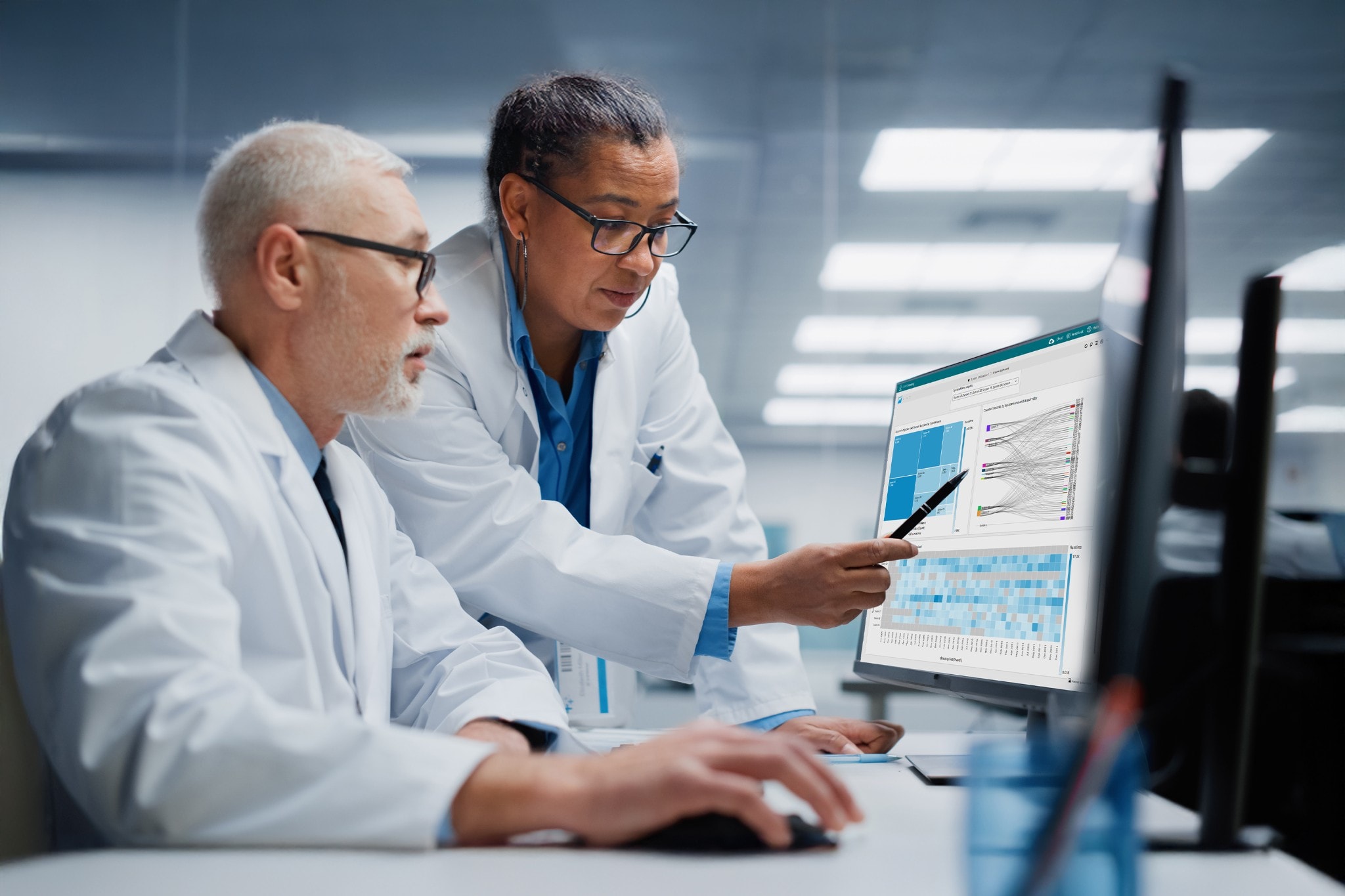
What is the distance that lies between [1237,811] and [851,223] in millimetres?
4128

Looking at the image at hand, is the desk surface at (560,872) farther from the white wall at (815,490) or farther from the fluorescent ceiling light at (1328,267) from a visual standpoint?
the fluorescent ceiling light at (1328,267)

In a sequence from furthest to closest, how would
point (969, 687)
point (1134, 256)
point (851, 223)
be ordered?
point (851, 223) < point (969, 687) < point (1134, 256)

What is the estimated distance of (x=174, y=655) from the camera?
0.63m

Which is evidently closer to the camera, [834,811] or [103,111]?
[834,811]

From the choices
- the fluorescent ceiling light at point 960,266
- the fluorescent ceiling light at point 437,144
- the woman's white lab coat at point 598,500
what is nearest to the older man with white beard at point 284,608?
the woman's white lab coat at point 598,500

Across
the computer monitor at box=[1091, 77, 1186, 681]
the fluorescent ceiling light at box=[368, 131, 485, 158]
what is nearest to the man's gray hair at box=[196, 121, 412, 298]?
the computer monitor at box=[1091, 77, 1186, 681]

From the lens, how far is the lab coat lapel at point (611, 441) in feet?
4.82

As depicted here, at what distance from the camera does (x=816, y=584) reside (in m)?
1.15

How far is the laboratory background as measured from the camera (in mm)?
3324

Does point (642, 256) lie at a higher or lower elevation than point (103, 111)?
lower

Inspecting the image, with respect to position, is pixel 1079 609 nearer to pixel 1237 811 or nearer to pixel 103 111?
pixel 1237 811

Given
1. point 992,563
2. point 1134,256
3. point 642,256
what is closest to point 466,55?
point 642,256

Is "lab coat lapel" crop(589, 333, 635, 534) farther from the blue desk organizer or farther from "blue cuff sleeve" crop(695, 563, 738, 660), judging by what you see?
the blue desk organizer

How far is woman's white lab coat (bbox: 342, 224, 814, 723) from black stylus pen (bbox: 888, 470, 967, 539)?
0.26 metres
